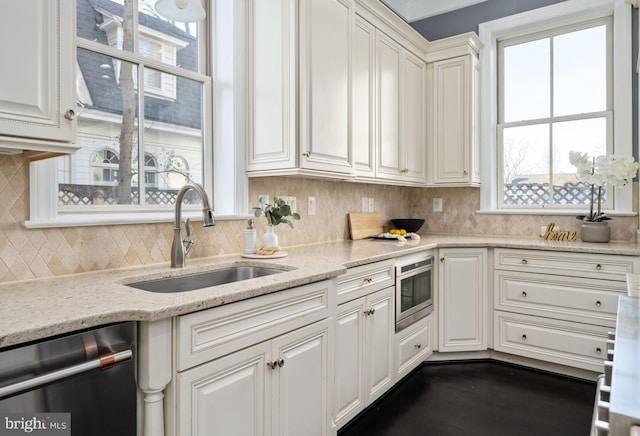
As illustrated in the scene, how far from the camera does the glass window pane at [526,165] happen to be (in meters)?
3.54

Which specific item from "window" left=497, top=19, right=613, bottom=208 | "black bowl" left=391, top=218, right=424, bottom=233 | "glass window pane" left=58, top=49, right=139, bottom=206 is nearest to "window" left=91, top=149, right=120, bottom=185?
"glass window pane" left=58, top=49, right=139, bottom=206

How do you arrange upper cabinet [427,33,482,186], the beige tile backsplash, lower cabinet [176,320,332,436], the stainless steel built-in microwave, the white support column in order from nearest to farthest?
1. the white support column
2. lower cabinet [176,320,332,436]
3. the beige tile backsplash
4. the stainless steel built-in microwave
5. upper cabinet [427,33,482,186]

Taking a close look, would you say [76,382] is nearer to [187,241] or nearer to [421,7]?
[187,241]

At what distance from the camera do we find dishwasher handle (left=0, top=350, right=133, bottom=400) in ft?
3.02

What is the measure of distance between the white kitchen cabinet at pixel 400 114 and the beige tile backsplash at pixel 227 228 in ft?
1.13

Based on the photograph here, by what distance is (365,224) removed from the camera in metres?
3.36

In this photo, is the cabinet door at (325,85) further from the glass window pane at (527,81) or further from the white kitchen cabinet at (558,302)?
the glass window pane at (527,81)

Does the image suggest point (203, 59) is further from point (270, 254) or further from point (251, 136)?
point (270, 254)

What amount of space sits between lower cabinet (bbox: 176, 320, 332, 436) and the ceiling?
3350mm

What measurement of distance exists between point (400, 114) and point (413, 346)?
69.2 inches

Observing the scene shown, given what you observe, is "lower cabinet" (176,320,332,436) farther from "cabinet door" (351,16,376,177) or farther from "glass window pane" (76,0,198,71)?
"glass window pane" (76,0,198,71)

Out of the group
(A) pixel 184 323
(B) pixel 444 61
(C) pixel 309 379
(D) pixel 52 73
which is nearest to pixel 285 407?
(C) pixel 309 379

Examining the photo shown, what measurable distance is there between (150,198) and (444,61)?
276cm

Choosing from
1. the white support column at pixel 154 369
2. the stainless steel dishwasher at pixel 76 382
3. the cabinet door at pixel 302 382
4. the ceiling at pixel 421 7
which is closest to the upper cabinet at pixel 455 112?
the ceiling at pixel 421 7
